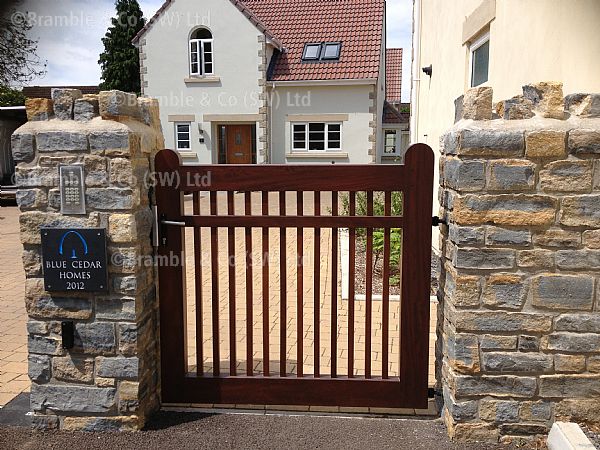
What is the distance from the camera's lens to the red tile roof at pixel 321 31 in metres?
19.0

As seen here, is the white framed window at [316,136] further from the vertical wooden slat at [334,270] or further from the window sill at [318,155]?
the vertical wooden slat at [334,270]

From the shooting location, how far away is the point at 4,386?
385 centimetres

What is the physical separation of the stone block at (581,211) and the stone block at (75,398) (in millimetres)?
2873

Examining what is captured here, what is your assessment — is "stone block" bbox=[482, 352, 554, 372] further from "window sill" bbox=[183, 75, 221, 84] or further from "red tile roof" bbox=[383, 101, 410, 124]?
"red tile roof" bbox=[383, 101, 410, 124]

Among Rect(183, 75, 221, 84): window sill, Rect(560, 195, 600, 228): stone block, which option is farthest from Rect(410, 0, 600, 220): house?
Rect(183, 75, 221, 84): window sill

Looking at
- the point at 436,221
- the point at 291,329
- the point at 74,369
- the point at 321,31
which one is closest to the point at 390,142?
the point at 321,31

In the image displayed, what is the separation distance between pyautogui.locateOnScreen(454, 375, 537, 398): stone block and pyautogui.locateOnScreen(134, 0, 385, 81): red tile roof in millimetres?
16665

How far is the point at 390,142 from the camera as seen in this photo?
957 inches

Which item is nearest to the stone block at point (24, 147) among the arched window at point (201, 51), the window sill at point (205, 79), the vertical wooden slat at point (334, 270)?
the vertical wooden slat at point (334, 270)

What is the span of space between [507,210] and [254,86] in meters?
17.3

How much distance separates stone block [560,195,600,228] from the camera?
2816mm

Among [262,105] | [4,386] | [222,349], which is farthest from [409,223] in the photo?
[262,105]

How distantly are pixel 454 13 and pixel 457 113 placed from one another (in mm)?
4329

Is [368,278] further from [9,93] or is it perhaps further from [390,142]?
[390,142]
